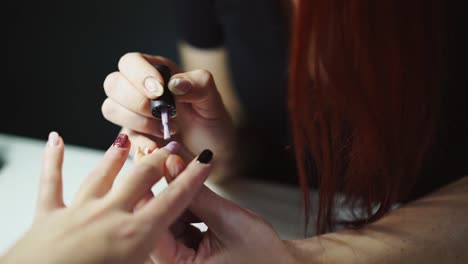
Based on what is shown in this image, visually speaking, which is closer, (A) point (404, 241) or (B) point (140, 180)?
(B) point (140, 180)

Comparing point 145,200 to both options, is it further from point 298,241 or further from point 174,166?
point 298,241

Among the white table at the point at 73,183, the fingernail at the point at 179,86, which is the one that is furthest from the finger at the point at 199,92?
the white table at the point at 73,183

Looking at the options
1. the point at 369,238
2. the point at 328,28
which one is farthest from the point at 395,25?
the point at 369,238

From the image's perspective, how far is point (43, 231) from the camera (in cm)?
32

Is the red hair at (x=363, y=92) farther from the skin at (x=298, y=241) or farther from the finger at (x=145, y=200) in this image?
the finger at (x=145, y=200)

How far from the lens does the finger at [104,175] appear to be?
0.35 meters

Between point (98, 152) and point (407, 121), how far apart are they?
1.36 feet

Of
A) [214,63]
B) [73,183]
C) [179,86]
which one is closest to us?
[179,86]

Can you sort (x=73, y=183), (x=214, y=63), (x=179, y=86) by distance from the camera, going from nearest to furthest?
(x=179, y=86) < (x=73, y=183) < (x=214, y=63)

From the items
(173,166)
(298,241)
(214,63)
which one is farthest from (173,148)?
(214,63)

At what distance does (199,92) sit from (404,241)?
0.25 meters

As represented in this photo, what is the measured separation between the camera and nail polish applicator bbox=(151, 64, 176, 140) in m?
0.42

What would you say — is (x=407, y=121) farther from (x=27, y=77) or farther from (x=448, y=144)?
(x=27, y=77)

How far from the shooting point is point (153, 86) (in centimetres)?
42
